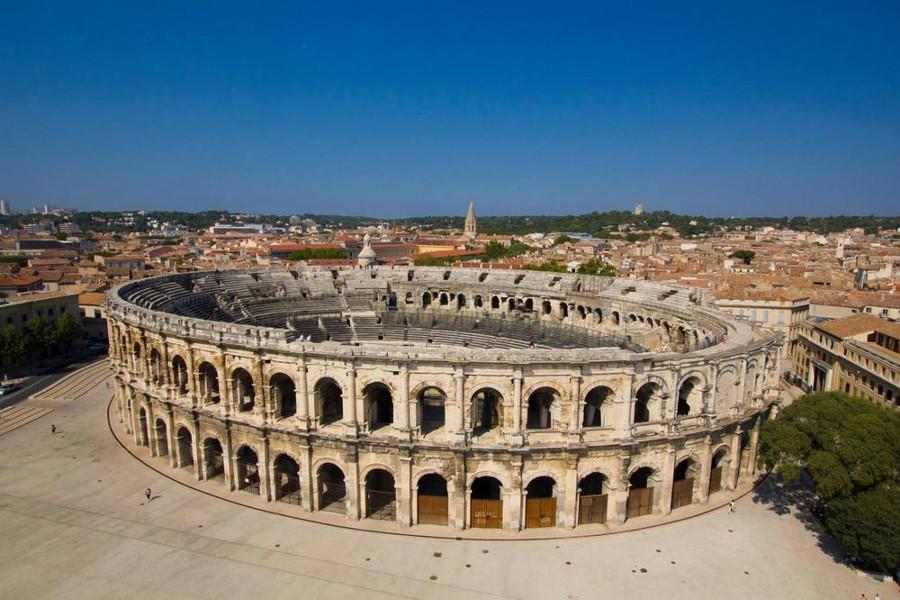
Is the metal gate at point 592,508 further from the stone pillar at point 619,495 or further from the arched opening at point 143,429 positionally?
the arched opening at point 143,429

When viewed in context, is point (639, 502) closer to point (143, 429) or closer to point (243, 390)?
point (243, 390)

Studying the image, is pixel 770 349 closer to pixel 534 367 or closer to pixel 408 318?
pixel 534 367

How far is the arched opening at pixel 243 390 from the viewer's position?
36031 mm

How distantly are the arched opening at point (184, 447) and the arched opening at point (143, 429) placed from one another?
4.35m

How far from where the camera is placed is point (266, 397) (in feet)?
113

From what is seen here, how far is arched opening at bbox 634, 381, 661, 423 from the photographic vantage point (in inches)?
1318

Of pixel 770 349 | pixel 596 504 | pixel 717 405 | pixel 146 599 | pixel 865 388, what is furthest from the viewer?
pixel 865 388

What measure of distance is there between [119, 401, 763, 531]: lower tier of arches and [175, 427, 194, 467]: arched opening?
160 centimetres

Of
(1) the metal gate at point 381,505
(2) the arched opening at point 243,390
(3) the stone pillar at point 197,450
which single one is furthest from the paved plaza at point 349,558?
(2) the arched opening at point 243,390

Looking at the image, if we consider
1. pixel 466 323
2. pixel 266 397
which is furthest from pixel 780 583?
pixel 466 323

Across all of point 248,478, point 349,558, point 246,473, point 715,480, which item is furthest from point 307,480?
point 715,480

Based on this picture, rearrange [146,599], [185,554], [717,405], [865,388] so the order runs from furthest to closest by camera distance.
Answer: [865,388], [717,405], [185,554], [146,599]

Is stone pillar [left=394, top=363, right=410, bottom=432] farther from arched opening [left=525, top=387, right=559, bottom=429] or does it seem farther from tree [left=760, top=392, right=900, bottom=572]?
tree [left=760, top=392, right=900, bottom=572]

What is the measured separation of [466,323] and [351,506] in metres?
35.8
